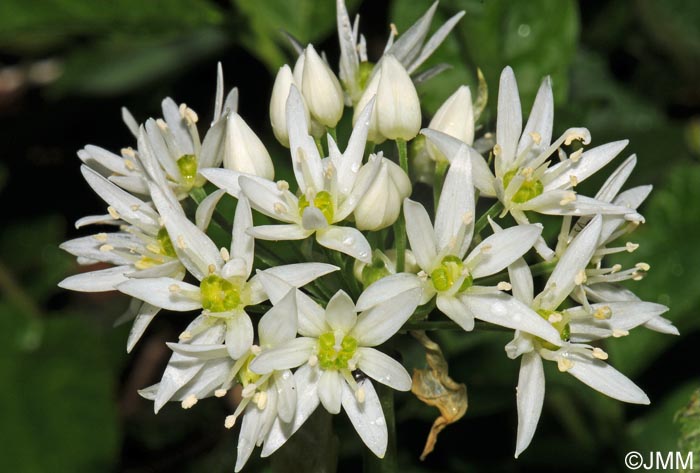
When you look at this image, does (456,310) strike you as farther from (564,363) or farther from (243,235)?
(243,235)

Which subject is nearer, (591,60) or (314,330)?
(314,330)

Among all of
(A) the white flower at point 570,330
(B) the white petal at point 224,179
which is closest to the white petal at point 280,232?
(B) the white petal at point 224,179

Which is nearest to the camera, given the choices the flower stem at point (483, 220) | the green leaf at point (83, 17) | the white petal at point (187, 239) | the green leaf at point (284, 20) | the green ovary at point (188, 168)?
the white petal at point (187, 239)

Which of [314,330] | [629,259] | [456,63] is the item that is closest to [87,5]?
[456,63]

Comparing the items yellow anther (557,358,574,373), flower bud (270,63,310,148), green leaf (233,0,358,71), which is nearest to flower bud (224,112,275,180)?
flower bud (270,63,310,148)

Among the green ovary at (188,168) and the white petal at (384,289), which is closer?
the white petal at (384,289)

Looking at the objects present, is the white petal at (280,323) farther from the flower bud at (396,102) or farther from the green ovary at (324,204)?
the flower bud at (396,102)

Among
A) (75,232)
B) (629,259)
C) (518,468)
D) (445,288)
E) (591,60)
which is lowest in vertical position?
(518,468)

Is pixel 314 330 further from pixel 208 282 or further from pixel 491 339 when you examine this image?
pixel 491 339
